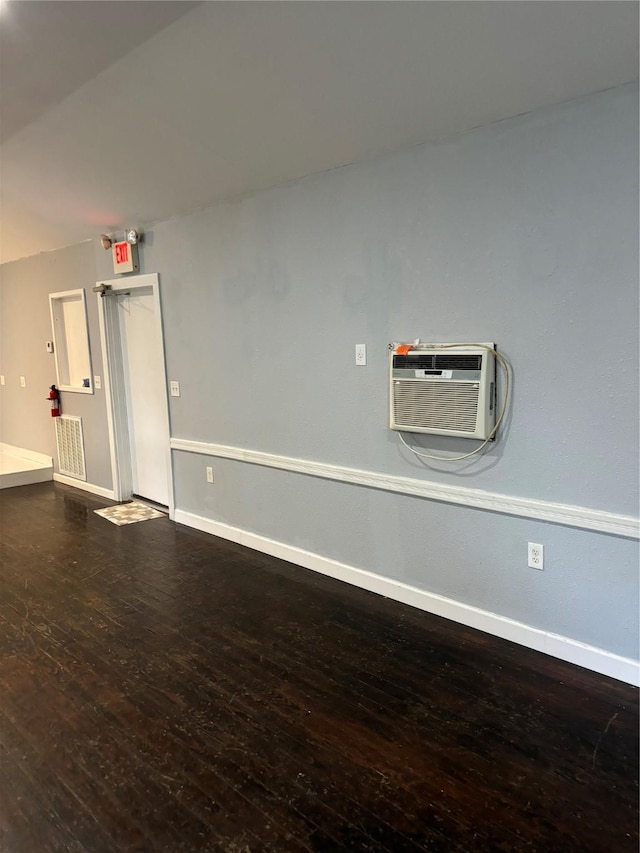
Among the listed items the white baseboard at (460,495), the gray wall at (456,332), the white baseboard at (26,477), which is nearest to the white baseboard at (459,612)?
the gray wall at (456,332)

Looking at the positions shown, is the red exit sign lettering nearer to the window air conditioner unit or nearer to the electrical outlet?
the window air conditioner unit

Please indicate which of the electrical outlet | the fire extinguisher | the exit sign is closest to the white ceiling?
the exit sign

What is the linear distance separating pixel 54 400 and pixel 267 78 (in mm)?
4202

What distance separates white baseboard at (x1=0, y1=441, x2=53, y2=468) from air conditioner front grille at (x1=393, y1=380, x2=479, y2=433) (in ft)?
15.2

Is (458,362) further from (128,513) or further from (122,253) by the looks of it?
(128,513)

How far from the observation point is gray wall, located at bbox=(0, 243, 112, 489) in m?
4.97

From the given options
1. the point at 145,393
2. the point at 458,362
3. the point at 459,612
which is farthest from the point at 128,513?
the point at 458,362

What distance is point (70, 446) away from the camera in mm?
5551

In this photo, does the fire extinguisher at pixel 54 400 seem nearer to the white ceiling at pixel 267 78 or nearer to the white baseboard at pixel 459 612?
the white ceiling at pixel 267 78

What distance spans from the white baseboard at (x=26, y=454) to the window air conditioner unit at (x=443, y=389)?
464 centimetres

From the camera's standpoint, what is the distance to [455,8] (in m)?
1.88

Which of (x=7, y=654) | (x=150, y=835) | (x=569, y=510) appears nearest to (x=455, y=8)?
(x=569, y=510)

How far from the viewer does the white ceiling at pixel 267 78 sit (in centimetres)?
193

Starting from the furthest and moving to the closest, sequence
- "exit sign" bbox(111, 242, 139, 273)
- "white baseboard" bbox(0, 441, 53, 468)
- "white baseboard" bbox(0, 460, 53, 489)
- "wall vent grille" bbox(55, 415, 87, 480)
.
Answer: "white baseboard" bbox(0, 441, 53, 468), "white baseboard" bbox(0, 460, 53, 489), "wall vent grille" bbox(55, 415, 87, 480), "exit sign" bbox(111, 242, 139, 273)
